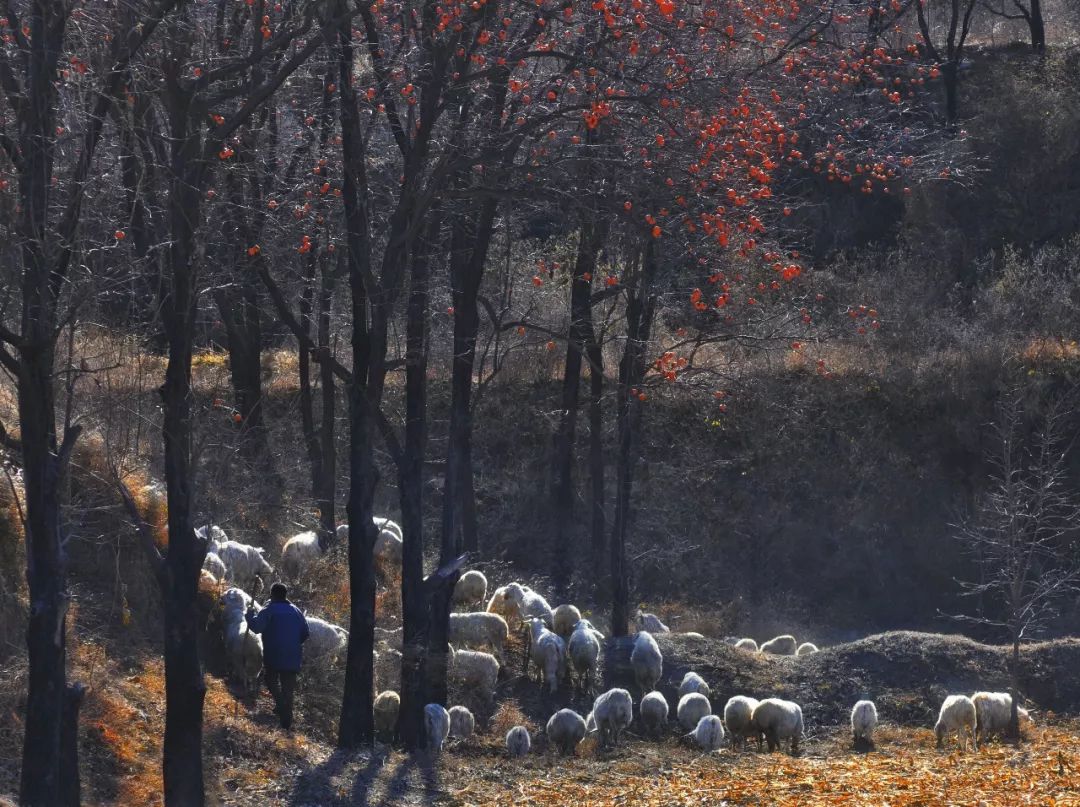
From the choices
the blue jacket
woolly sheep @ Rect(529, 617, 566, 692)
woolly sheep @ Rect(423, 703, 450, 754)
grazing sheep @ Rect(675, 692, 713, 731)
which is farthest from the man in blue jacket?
grazing sheep @ Rect(675, 692, 713, 731)

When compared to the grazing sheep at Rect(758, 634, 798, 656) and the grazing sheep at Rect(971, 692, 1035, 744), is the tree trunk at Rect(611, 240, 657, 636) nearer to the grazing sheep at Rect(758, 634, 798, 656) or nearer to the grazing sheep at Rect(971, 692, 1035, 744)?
the grazing sheep at Rect(758, 634, 798, 656)

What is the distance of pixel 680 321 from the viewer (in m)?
27.5

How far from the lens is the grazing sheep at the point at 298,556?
19.9m

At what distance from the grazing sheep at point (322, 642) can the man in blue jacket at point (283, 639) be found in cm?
172

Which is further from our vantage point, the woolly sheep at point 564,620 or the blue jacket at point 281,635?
the woolly sheep at point 564,620

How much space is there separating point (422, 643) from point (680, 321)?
14.8 metres

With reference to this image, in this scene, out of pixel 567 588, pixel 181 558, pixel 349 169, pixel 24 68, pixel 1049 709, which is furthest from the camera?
pixel 567 588

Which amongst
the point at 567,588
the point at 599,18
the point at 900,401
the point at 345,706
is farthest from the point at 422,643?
the point at 900,401

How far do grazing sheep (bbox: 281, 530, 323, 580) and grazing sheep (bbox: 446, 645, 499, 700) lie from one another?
4.03m

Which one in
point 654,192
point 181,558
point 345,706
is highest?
point 654,192

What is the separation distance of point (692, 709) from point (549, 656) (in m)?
2.34

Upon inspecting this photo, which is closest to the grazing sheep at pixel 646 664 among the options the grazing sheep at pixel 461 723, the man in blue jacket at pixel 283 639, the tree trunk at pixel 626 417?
the grazing sheep at pixel 461 723

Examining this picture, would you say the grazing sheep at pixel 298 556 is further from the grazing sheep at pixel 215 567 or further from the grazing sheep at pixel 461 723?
the grazing sheep at pixel 461 723

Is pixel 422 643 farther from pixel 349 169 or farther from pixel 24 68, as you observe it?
pixel 24 68
